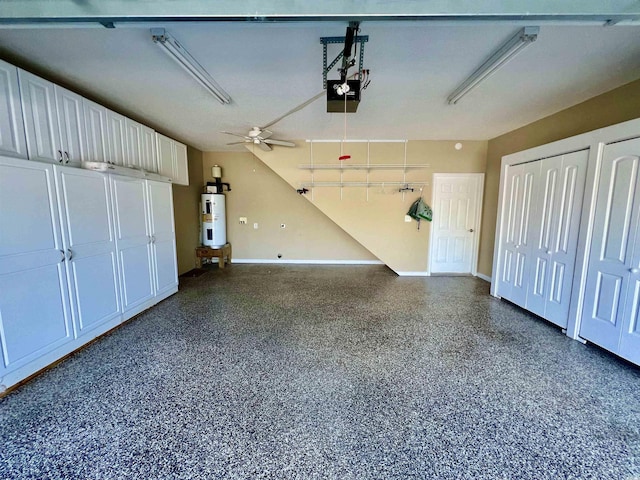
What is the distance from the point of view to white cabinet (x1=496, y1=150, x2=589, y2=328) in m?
2.88

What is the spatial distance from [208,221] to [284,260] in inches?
77.8

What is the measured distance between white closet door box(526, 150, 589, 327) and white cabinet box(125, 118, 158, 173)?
5.33 meters

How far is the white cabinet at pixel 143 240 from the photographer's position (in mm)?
3059

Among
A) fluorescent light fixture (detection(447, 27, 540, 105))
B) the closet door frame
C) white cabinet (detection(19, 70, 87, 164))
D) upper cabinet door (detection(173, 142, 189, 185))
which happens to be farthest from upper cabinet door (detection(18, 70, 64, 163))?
the closet door frame

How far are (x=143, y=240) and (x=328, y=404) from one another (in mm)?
3144

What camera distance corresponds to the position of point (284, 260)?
632 centimetres

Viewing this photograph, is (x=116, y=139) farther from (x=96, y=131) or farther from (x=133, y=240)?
(x=133, y=240)

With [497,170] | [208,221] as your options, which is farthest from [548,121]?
[208,221]

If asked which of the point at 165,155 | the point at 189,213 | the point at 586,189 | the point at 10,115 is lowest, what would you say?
the point at 189,213

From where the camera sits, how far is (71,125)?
2506 millimetres

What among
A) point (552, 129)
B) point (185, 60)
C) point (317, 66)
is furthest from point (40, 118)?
point (552, 129)

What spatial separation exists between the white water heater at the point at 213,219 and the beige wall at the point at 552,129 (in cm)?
560

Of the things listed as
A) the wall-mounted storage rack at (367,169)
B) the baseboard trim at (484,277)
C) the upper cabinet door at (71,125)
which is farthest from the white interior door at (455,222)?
the upper cabinet door at (71,125)

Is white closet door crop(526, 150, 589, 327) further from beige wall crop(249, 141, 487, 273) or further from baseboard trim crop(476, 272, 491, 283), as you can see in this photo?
beige wall crop(249, 141, 487, 273)
